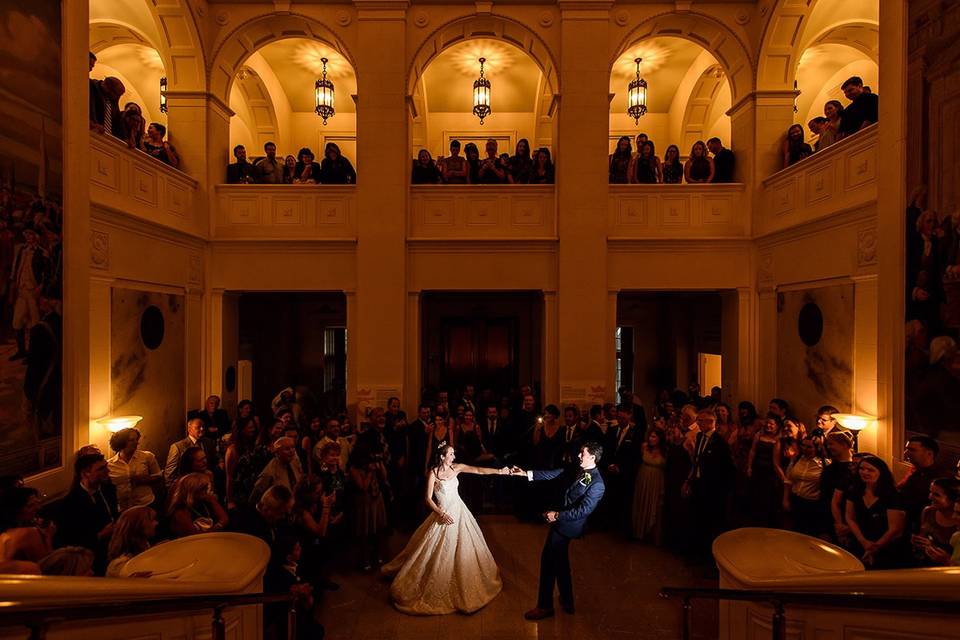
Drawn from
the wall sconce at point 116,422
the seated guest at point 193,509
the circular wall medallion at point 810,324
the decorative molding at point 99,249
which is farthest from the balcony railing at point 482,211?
the seated guest at point 193,509

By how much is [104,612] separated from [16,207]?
16.6ft

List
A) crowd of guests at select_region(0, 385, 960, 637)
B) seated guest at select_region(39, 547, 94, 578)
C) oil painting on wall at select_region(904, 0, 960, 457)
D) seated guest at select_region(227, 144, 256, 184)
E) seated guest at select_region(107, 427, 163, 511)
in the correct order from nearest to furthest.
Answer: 1. seated guest at select_region(39, 547, 94, 578)
2. crowd of guests at select_region(0, 385, 960, 637)
3. oil painting on wall at select_region(904, 0, 960, 457)
4. seated guest at select_region(107, 427, 163, 511)
5. seated guest at select_region(227, 144, 256, 184)

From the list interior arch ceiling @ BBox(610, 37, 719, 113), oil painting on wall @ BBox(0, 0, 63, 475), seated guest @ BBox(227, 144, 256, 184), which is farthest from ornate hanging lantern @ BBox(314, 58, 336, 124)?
interior arch ceiling @ BBox(610, 37, 719, 113)

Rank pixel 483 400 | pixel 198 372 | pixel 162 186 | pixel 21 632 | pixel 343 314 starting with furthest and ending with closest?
pixel 343 314
pixel 483 400
pixel 198 372
pixel 162 186
pixel 21 632

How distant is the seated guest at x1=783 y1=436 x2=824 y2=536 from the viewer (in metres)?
5.96

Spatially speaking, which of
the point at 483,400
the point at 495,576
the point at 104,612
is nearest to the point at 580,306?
the point at 483,400

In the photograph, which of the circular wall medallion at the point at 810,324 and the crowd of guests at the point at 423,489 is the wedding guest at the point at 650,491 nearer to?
the crowd of guests at the point at 423,489

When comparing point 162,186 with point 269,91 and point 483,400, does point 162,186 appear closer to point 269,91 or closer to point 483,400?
point 269,91

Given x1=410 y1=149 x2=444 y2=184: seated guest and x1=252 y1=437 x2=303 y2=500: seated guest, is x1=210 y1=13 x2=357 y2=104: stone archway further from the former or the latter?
x1=252 y1=437 x2=303 y2=500: seated guest

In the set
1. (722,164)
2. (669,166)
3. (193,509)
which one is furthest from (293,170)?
(722,164)

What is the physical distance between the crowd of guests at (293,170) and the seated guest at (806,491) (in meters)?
9.04

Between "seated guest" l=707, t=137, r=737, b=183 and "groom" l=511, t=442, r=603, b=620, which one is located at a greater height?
"seated guest" l=707, t=137, r=737, b=183

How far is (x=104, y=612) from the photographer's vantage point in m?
2.38

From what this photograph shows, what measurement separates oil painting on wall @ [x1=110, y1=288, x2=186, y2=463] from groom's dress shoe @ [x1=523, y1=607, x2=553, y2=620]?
6.66 metres
